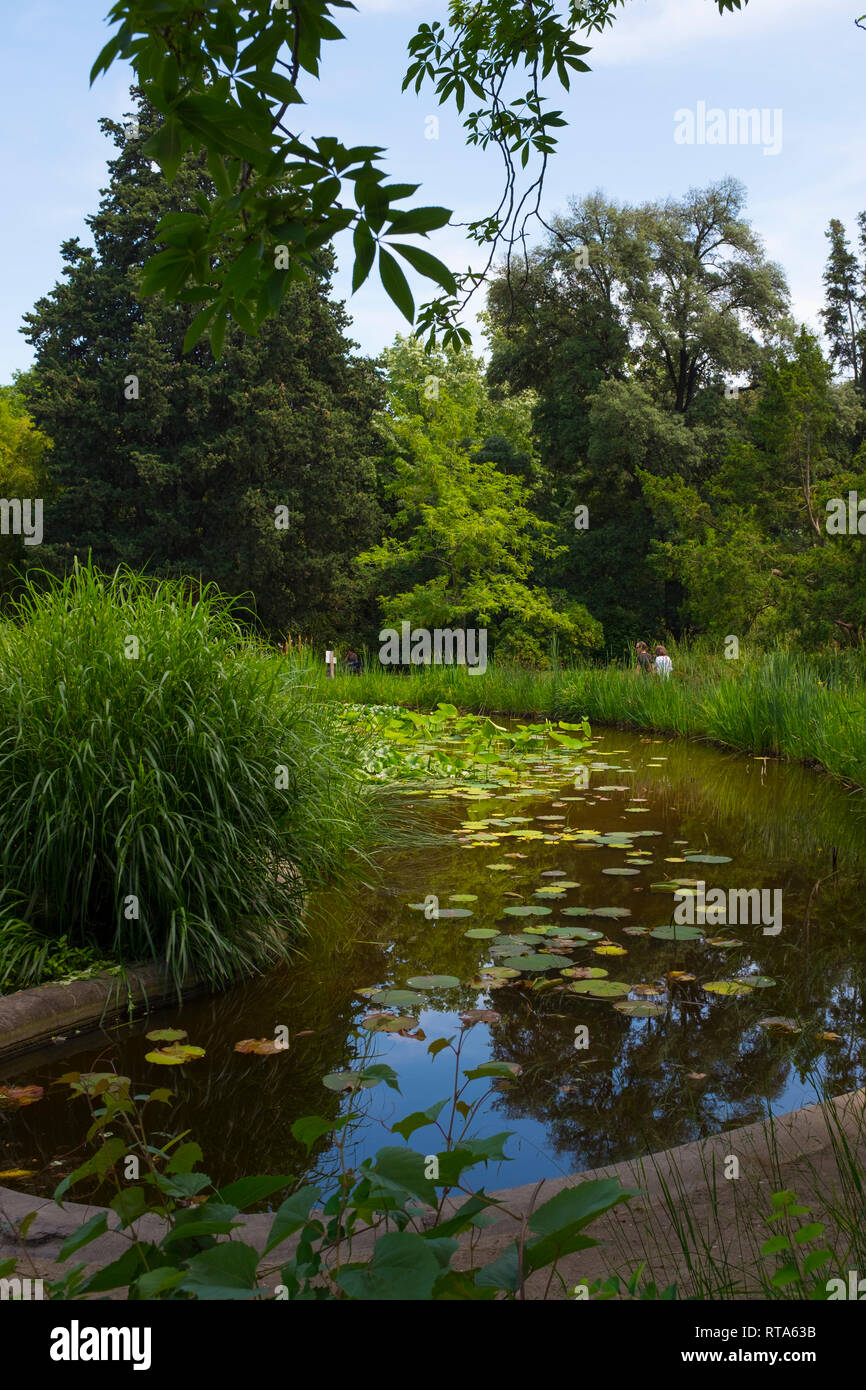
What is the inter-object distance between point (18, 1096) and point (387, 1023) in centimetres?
127

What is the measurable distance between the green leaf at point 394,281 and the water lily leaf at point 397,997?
294 centimetres

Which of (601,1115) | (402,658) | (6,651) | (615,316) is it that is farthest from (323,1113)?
(615,316)

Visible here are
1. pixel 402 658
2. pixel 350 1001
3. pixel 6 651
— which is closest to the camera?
pixel 350 1001

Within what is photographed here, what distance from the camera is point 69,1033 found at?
364 centimetres

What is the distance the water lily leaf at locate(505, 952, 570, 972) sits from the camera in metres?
4.17

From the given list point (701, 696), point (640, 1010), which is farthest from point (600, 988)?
point (701, 696)

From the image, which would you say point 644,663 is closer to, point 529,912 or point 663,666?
point 663,666

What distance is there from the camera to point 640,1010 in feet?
12.4

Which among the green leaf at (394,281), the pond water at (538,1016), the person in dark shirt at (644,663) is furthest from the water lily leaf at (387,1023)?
the person in dark shirt at (644,663)

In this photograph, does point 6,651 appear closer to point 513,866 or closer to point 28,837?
point 28,837

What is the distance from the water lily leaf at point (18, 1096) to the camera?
10.1 feet

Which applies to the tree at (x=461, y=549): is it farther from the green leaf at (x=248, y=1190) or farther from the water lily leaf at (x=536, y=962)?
the green leaf at (x=248, y=1190)

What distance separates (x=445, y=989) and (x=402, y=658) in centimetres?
1958
